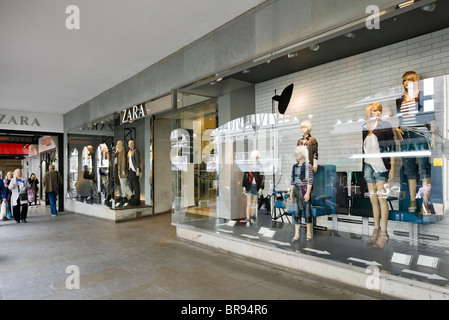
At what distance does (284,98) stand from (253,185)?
1603 mm

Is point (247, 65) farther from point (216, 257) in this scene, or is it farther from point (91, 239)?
point (91, 239)

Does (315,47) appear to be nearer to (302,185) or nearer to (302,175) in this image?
(302,175)

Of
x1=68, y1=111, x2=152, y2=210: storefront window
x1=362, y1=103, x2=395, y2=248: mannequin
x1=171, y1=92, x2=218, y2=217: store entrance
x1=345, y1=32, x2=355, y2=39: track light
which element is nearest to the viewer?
x1=345, y1=32, x2=355, y2=39: track light

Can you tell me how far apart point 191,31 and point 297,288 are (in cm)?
428

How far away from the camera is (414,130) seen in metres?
3.89

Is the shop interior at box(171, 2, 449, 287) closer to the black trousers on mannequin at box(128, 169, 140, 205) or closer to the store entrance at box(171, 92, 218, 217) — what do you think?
Answer: the store entrance at box(171, 92, 218, 217)

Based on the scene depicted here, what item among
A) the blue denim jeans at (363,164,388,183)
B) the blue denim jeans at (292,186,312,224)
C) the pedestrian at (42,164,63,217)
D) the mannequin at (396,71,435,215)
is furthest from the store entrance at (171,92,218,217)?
the pedestrian at (42,164,63,217)

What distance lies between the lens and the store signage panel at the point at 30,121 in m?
10.5

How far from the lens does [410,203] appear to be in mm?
3922

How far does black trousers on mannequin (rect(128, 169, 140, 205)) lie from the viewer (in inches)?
339

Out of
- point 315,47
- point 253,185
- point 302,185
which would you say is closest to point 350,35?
point 315,47

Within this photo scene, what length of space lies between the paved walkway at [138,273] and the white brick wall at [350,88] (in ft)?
4.96

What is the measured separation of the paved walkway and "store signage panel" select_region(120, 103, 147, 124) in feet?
9.67
